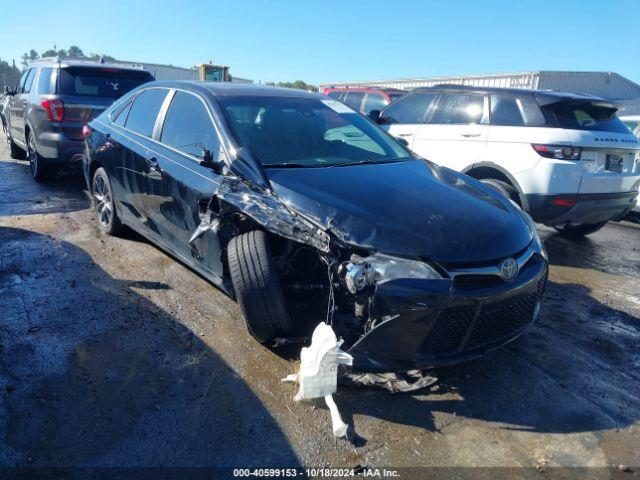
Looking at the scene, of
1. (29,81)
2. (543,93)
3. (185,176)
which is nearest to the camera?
(185,176)

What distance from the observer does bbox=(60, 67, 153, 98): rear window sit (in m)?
7.03

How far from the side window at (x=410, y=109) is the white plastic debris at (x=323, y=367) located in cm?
471

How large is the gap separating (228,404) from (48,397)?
0.95 metres

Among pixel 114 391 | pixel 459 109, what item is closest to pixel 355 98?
pixel 459 109

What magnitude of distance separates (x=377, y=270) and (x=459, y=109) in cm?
439

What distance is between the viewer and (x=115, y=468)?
2250 millimetres

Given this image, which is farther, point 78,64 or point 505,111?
point 78,64

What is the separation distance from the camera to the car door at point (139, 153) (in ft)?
13.9

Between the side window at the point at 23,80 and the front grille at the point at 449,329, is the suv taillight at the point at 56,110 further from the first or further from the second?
the front grille at the point at 449,329

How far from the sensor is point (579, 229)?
262 inches

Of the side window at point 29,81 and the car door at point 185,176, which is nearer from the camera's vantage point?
the car door at point 185,176

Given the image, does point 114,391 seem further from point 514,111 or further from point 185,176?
point 514,111

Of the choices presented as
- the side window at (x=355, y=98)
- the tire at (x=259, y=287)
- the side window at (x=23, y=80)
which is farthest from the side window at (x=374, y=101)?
the tire at (x=259, y=287)

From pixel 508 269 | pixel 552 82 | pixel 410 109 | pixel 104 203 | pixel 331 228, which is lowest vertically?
pixel 104 203
